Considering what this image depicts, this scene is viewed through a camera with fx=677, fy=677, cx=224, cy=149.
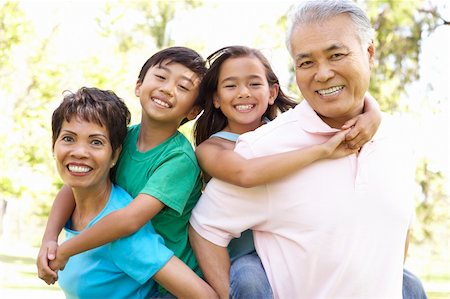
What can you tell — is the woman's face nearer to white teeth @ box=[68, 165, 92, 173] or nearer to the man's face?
white teeth @ box=[68, 165, 92, 173]

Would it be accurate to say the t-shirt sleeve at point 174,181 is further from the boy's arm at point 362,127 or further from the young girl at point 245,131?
the boy's arm at point 362,127

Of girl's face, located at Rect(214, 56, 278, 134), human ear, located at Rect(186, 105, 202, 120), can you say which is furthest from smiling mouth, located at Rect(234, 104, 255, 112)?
human ear, located at Rect(186, 105, 202, 120)

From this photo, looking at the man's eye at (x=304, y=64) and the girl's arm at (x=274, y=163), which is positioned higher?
the man's eye at (x=304, y=64)

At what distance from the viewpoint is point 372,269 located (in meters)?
2.48

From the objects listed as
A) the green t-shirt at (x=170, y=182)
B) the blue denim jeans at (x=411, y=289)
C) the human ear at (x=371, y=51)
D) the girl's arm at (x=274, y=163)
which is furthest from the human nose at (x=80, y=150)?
the blue denim jeans at (x=411, y=289)

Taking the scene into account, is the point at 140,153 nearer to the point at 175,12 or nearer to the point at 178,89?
the point at 178,89

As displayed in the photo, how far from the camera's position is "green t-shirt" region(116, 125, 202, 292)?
2.76 m

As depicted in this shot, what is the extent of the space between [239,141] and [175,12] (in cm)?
1969

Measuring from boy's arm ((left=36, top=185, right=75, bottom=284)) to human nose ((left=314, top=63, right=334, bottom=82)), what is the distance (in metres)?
1.26

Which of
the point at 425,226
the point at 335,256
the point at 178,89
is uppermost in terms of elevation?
the point at 178,89

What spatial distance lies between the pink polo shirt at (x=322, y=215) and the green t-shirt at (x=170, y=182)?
0.16 m

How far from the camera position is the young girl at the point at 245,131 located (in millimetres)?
2500

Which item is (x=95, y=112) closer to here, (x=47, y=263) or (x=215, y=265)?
(x=47, y=263)

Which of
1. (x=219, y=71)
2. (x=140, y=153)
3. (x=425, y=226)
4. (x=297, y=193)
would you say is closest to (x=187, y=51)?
(x=219, y=71)
